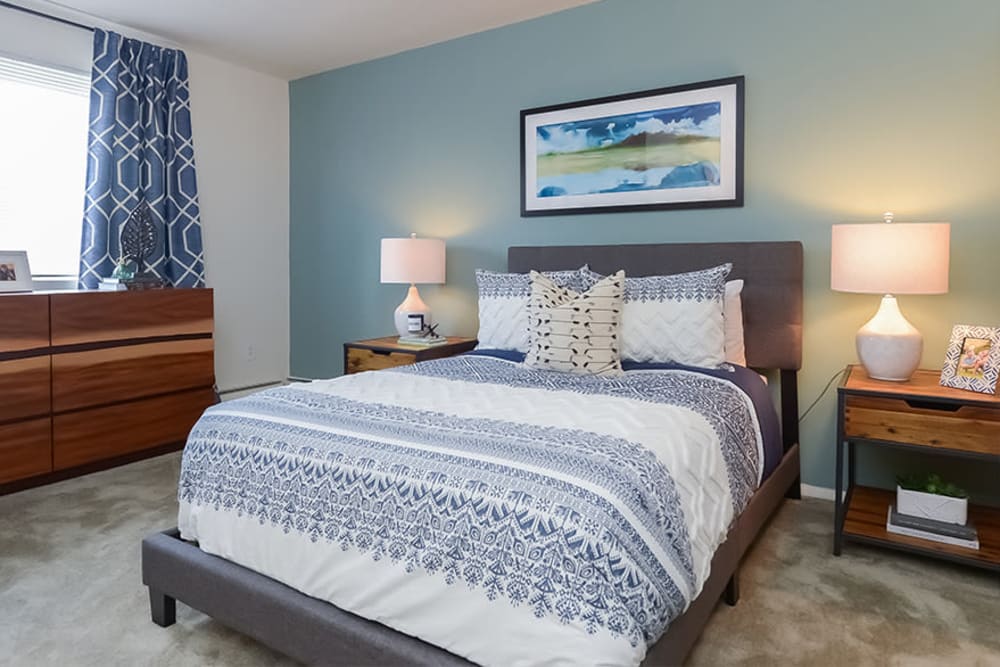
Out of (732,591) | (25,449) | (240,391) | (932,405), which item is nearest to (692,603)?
(732,591)

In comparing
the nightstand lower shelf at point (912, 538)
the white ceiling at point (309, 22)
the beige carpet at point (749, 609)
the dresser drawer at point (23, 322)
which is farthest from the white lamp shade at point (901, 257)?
the dresser drawer at point (23, 322)

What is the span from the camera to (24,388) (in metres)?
3.06

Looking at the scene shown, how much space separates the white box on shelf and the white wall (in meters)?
4.14

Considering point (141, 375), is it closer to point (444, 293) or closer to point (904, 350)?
point (444, 293)

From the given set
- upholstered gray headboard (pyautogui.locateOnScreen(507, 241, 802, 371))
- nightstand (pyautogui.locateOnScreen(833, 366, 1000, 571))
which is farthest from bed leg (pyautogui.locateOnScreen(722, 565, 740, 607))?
upholstered gray headboard (pyautogui.locateOnScreen(507, 241, 802, 371))

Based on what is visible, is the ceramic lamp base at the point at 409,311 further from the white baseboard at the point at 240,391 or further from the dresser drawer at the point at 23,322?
the dresser drawer at the point at 23,322

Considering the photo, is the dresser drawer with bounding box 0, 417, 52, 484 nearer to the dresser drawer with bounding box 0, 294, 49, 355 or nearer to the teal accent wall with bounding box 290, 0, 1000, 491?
the dresser drawer with bounding box 0, 294, 49, 355

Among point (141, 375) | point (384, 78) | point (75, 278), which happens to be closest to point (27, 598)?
point (141, 375)

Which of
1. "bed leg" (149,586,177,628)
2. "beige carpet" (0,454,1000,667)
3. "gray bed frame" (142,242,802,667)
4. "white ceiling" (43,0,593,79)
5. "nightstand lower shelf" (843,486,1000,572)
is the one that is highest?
"white ceiling" (43,0,593,79)

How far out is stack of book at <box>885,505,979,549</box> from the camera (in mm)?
2239

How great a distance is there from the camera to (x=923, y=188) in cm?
269

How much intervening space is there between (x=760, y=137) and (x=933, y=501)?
174 cm

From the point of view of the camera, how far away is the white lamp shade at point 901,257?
230 centimetres

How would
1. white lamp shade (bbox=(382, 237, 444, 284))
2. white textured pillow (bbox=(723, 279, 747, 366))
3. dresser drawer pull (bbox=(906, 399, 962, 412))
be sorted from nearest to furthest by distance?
dresser drawer pull (bbox=(906, 399, 962, 412)), white textured pillow (bbox=(723, 279, 747, 366)), white lamp shade (bbox=(382, 237, 444, 284))
